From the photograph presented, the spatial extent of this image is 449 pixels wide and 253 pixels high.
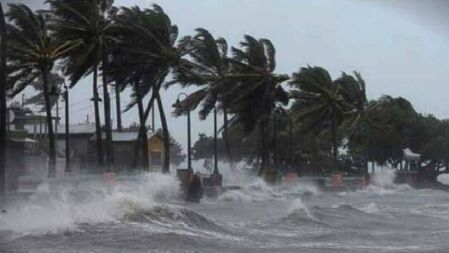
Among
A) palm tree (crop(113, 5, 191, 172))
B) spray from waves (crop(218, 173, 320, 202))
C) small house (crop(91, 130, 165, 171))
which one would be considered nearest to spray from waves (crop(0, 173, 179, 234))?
spray from waves (crop(218, 173, 320, 202))

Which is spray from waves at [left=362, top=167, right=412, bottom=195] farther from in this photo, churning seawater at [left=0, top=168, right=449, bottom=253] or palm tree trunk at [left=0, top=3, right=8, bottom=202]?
palm tree trunk at [left=0, top=3, right=8, bottom=202]

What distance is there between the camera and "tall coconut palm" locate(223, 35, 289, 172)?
5753 centimetres

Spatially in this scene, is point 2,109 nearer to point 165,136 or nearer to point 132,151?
point 165,136

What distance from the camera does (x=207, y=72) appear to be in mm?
55812

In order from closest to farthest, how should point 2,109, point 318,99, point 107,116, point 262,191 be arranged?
point 2,109 → point 262,191 → point 107,116 → point 318,99

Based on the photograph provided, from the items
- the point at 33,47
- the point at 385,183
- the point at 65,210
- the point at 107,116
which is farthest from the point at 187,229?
the point at 385,183

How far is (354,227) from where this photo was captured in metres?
22.0

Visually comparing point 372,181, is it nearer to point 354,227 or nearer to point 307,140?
point 307,140

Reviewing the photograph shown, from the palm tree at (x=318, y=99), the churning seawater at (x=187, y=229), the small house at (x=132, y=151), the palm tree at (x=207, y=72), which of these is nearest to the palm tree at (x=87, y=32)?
the small house at (x=132, y=151)

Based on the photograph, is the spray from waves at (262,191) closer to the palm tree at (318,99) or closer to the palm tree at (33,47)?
the palm tree at (33,47)

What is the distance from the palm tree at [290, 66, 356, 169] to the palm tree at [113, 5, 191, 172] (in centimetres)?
1802

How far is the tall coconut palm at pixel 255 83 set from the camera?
57.5 metres

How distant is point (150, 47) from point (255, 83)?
11.0 metres

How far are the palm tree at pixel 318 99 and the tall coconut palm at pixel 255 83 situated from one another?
21.9ft
